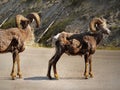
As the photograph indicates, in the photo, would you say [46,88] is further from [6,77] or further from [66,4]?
[66,4]

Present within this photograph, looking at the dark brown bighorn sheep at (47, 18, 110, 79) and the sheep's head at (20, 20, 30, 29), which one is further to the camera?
the sheep's head at (20, 20, 30, 29)

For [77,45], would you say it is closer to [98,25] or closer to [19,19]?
[98,25]

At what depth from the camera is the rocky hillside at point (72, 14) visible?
5554 cm

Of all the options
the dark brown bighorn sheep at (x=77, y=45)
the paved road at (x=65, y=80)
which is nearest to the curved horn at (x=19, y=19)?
the dark brown bighorn sheep at (x=77, y=45)

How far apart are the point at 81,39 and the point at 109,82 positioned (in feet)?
9.93

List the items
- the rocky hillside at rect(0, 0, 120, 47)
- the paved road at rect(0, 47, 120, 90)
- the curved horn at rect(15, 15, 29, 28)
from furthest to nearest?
the rocky hillside at rect(0, 0, 120, 47), the curved horn at rect(15, 15, 29, 28), the paved road at rect(0, 47, 120, 90)

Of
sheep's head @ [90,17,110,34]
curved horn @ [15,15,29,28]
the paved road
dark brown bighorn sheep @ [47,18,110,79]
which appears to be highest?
curved horn @ [15,15,29,28]

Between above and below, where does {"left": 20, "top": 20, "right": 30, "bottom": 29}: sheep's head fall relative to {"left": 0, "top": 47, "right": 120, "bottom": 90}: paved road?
above

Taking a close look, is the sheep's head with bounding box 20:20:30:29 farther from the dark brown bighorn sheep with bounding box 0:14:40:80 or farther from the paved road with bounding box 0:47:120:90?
the paved road with bounding box 0:47:120:90

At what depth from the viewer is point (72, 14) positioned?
6312 cm

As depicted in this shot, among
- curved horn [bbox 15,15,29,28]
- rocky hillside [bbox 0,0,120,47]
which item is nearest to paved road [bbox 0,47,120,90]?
curved horn [bbox 15,15,29,28]

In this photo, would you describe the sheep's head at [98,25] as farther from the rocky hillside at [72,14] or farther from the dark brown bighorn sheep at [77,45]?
the rocky hillside at [72,14]

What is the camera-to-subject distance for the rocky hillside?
55.5 metres

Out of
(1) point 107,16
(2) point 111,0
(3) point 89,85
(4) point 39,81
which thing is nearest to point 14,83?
(4) point 39,81
